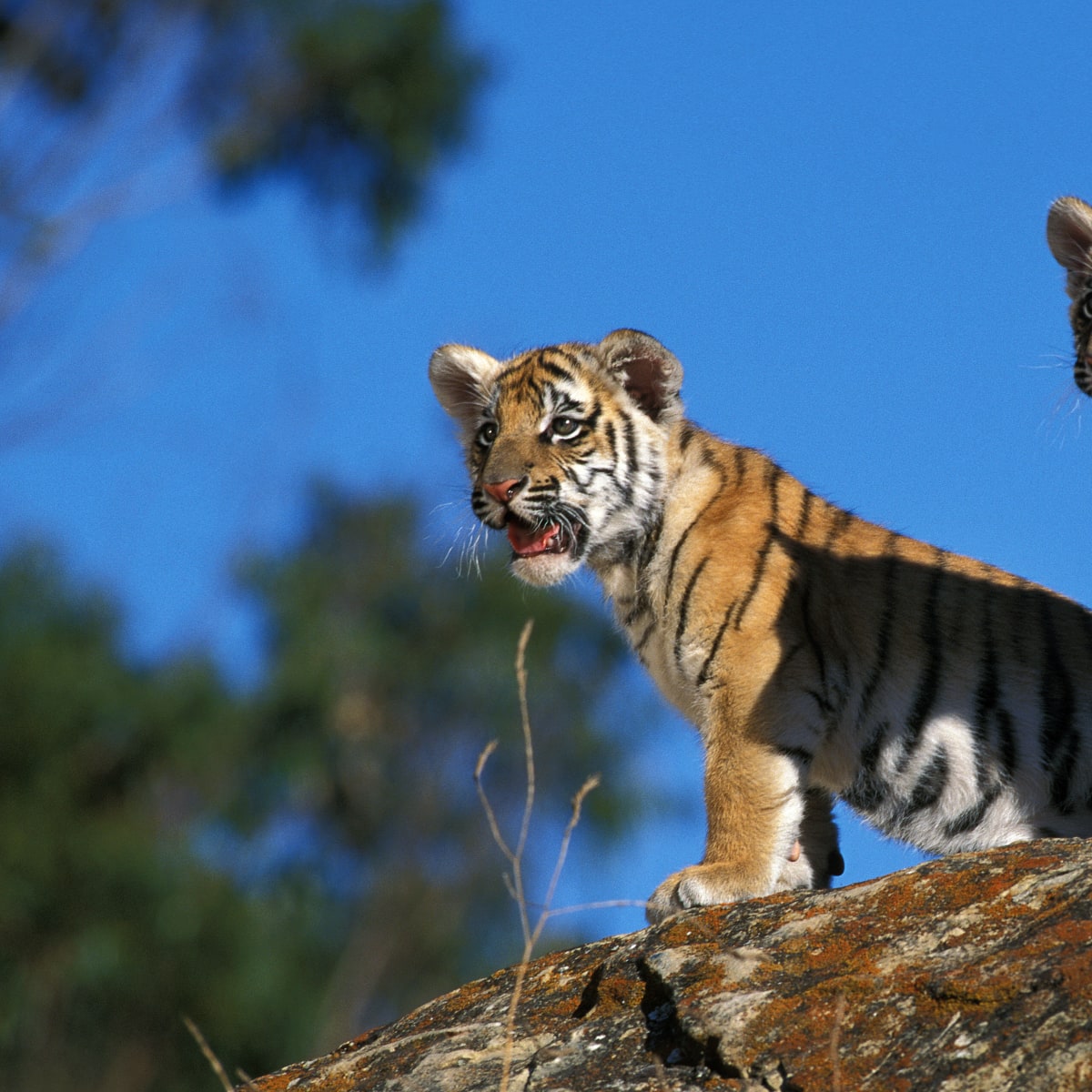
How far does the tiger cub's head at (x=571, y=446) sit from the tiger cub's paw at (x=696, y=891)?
1312 mm

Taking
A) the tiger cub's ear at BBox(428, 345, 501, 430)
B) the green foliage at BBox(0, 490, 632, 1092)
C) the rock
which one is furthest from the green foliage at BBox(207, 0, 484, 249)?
the rock

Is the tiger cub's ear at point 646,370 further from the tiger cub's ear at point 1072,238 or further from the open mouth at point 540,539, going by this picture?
the tiger cub's ear at point 1072,238

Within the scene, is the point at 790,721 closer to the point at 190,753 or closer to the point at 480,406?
the point at 480,406

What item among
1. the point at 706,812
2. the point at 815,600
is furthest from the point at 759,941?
the point at 815,600

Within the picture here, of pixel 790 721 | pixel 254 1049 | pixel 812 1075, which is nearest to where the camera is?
pixel 812 1075

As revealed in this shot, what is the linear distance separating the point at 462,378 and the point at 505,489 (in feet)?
3.12

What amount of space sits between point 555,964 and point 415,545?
25171 mm

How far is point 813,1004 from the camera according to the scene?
3.20 metres

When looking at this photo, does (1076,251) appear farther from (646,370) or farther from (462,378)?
(462,378)

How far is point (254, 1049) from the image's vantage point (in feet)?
74.4

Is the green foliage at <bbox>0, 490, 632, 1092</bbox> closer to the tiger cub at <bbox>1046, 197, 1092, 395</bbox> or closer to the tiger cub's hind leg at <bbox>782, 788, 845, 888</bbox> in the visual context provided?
the tiger cub's hind leg at <bbox>782, 788, 845, 888</bbox>

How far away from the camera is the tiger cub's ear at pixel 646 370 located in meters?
6.14

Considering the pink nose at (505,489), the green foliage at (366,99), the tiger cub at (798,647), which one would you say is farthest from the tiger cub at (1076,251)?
the green foliage at (366,99)

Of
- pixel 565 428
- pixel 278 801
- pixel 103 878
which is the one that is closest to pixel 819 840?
pixel 565 428
